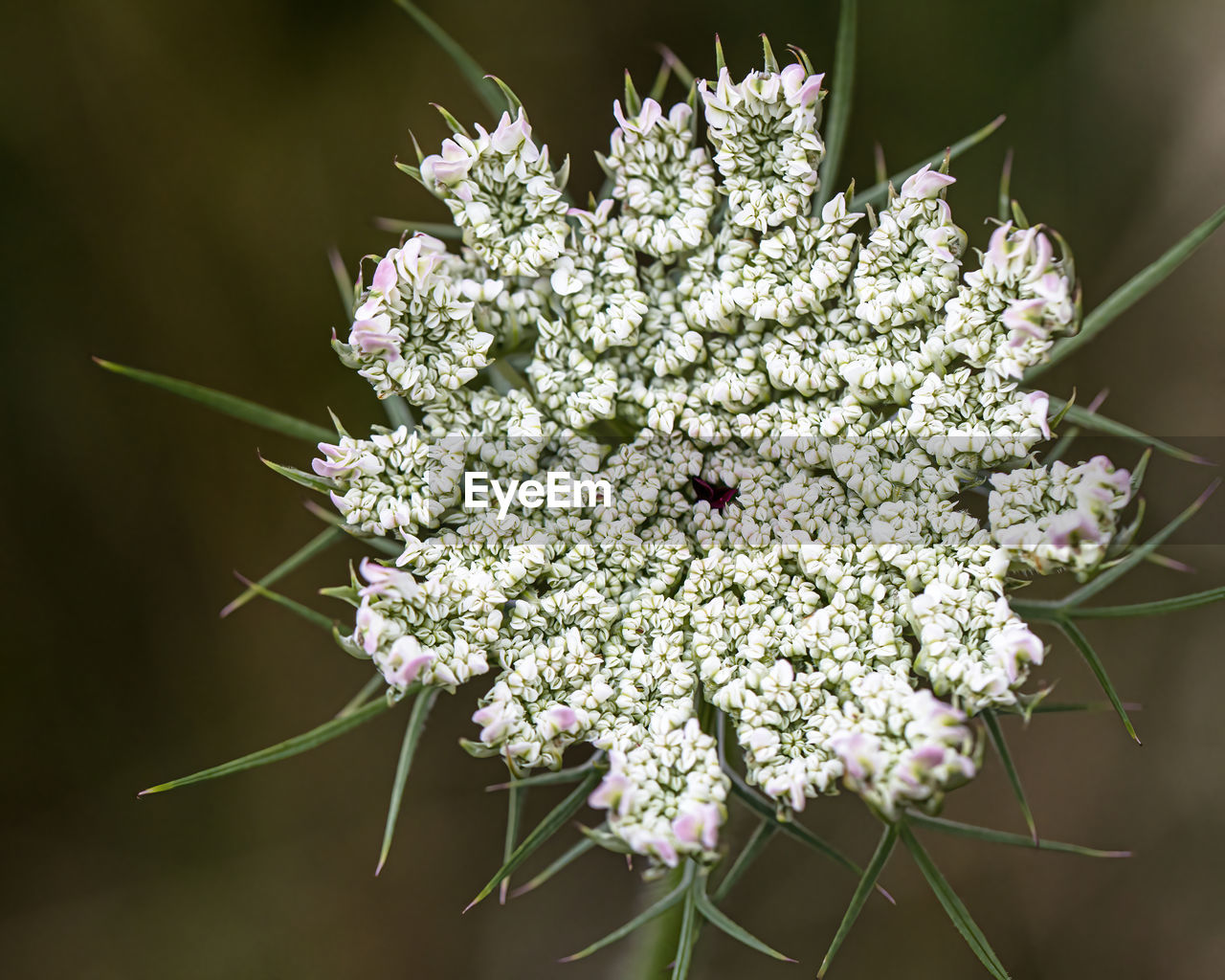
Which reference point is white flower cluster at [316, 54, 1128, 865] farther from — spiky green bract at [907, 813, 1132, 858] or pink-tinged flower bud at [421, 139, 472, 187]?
spiky green bract at [907, 813, 1132, 858]

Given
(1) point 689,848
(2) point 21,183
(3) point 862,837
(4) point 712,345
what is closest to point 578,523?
(4) point 712,345

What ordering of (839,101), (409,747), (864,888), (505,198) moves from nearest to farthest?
(864,888) < (409,747) < (505,198) < (839,101)

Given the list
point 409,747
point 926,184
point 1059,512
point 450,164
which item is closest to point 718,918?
point 409,747

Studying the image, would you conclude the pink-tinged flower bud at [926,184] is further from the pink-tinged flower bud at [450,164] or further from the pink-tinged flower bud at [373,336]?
the pink-tinged flower bud at [373,336]

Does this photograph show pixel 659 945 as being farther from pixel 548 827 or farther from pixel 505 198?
pixel 505 198

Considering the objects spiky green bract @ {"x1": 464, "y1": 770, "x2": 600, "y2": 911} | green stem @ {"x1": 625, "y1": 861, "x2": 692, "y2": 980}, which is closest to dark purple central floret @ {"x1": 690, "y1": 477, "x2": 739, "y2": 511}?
spiky green bract @ {"x1": 464, "y1": 770, "x2": 600, "y2": 911}

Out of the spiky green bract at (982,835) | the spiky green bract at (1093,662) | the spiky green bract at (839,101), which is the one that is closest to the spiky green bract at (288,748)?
the spiky green bract at (982,835)

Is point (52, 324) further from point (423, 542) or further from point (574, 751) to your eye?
point (574, 751)
